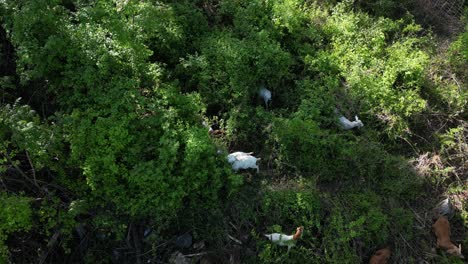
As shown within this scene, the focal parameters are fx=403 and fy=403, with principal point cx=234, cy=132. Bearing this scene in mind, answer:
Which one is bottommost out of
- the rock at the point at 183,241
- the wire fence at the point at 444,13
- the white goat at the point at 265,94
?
the rock at the point at 183,241

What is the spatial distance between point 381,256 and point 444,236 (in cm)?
78

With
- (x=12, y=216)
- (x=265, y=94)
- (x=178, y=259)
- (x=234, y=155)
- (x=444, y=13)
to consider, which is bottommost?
(x=178, y=259)

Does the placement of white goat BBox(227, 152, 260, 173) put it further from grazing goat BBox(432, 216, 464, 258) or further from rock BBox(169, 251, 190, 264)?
grazing goat BBox(432, 216, 464, 258)

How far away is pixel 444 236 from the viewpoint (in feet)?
13.3

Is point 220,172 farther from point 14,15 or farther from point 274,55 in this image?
point 14,15

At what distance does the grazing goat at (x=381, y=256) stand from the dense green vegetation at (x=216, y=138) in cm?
8

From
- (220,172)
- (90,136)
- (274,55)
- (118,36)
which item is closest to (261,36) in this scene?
(274,55)

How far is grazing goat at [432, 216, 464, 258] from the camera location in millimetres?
4000

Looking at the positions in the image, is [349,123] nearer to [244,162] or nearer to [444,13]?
[244,162]

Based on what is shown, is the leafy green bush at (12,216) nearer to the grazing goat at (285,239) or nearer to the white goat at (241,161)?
the white goat at (241,161)

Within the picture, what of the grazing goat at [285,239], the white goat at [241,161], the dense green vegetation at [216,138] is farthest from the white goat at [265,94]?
the grazing goat at [285,239]

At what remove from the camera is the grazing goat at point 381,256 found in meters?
3.79

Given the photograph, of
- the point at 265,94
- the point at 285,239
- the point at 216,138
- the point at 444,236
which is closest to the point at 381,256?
the point at 444,236

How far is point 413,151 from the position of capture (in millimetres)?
4715
